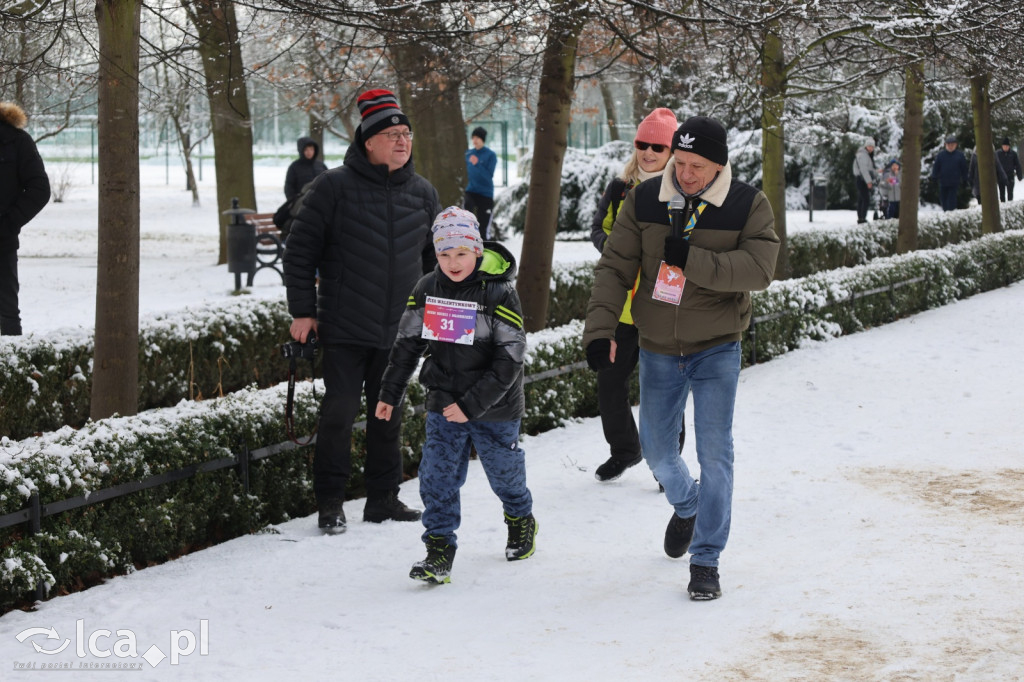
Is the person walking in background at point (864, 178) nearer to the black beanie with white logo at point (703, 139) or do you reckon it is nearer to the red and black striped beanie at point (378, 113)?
the red and black striped beanie at point (378, 113)

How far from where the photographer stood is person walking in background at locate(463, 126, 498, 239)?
661 inches

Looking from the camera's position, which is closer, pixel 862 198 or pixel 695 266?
pixel 695 266

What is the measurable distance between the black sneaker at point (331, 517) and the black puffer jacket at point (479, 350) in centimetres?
90

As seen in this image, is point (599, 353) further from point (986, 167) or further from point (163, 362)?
point (986, 167)

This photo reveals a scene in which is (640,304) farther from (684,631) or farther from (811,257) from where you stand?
(811,257)

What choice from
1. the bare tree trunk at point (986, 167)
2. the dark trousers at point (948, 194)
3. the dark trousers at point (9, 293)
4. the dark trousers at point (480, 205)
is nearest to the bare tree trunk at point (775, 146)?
the dark trousers at point (480, 205)

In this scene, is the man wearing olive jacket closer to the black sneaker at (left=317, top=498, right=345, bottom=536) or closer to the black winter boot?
the black sneaker at (left=317, top=498, right=345, bottom=536)

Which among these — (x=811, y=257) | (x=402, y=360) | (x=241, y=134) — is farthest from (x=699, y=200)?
(x=241, y=134)

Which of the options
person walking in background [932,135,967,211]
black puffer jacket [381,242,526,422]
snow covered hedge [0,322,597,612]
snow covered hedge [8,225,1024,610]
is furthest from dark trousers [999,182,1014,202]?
black puffer jacket [381,242,526,422]

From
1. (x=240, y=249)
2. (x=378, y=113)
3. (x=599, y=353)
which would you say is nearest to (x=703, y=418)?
(x=599, y=353)

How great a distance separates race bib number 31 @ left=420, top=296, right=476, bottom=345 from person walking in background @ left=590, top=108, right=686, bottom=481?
135 centimetres

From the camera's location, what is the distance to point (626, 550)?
543 cm

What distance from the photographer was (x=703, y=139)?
4590 millimetres

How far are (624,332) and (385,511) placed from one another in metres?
1.44
